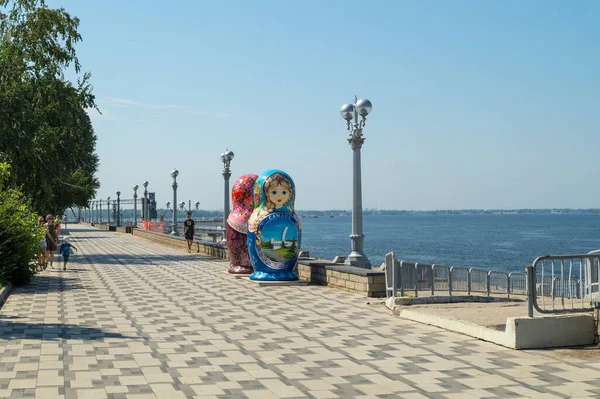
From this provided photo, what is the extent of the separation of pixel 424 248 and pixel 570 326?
7844 centimetres

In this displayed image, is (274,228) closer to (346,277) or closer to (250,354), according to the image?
(346,277)

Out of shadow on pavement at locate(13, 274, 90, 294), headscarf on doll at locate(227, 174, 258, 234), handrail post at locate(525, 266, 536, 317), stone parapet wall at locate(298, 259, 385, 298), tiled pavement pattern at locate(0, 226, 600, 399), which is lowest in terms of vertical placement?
tiled pavement pattern at locate(0, 226, 600, 399)

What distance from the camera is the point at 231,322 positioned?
1152 cm

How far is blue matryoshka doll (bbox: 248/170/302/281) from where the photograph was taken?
16469mm

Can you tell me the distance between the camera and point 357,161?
54.1 ft

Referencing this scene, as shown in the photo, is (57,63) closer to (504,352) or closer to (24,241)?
(24,241)

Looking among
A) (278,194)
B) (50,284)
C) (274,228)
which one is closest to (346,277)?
(274,228)

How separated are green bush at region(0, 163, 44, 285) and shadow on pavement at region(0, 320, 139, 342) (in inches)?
192

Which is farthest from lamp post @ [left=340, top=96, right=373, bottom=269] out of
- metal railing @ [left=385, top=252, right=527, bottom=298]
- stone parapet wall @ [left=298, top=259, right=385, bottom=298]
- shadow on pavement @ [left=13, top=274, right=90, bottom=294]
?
shadow on pavement @ [left=13, top=274, right=90, bottom=294]

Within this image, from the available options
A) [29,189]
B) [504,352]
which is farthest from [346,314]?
[29,189]

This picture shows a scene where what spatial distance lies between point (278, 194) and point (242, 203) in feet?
6.92

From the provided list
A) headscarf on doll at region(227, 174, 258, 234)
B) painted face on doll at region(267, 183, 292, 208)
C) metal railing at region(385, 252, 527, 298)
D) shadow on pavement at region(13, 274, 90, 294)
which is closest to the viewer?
metal railing at region(385, 252, 527, 298)

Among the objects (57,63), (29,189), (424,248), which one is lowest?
(424,248)

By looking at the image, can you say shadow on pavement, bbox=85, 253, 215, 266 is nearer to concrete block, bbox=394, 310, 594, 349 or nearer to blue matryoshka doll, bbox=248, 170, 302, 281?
blue matryoshka doll, bbox=248, 170, 302, 281
